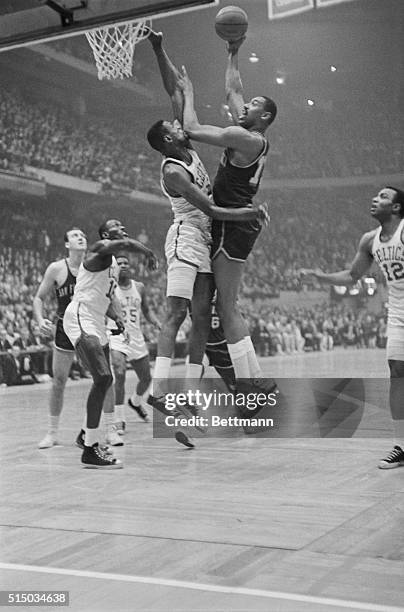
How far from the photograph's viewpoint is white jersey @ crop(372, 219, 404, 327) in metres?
4.13

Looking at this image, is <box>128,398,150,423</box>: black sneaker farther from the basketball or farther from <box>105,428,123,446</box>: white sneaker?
the basketball

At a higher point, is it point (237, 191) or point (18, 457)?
point (237, 191)

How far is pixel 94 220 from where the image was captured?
1472cm

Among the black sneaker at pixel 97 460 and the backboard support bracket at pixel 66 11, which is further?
the backboard support bracket at pixel 66 11

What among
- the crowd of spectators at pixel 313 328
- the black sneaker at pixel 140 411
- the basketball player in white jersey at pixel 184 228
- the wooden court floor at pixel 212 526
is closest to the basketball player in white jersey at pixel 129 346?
the black sneaker at pixel 140 411

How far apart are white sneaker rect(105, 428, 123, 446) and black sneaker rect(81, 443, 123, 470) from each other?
746mm

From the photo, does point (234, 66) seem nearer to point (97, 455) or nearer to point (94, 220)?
point (97, 455)

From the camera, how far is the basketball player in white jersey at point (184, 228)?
4566mm

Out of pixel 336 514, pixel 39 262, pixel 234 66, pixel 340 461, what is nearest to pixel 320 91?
pixel 39 262

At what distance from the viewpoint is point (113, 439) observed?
495 centimetres

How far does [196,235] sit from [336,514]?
7.57ft

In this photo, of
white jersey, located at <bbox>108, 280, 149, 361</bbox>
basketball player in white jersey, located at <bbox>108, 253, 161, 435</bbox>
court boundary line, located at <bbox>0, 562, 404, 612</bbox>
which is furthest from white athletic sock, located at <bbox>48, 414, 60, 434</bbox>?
court boundary line, located at <bbox>0, 562, 404, 612</bbox>

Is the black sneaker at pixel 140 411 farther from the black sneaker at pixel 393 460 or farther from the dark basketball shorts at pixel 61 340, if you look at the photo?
the black sneaker at pixel 393 460

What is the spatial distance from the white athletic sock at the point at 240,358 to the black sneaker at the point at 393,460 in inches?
47.8
